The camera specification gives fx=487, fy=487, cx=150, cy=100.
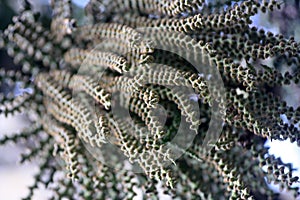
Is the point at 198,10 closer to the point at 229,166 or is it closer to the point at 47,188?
the point at 229,166

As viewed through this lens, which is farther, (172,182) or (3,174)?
(3,174)

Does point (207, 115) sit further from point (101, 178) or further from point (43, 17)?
point (43, 17)

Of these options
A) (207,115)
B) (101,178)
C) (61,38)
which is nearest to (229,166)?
(207,115)

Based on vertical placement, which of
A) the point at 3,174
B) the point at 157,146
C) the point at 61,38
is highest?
the point at 61,38

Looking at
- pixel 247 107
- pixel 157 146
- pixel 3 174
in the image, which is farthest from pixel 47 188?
pixel 247 107

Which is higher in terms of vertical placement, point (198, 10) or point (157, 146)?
point (198, 10)

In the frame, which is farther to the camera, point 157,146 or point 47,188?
point 47,188
